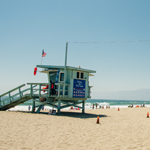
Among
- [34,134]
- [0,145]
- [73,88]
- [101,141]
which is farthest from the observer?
[73,88]

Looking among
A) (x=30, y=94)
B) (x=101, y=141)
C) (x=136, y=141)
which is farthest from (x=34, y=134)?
(x=30, y=94)

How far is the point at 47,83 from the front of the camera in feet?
63.2

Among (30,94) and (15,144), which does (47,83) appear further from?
(15,144)

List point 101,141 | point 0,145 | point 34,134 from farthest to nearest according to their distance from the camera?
point 34,134
point 101,141
point 0,145

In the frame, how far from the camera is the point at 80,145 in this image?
303 inches

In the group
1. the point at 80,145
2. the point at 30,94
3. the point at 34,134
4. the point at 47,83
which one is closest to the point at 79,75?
the point at 47,83

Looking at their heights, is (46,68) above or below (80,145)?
above

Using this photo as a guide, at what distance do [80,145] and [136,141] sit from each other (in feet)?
9.42

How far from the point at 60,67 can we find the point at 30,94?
4742 mm

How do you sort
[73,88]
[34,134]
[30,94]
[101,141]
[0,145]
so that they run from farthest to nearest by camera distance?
[30,94] → [73,88] → [34,134] → [101,141] → [0,145]

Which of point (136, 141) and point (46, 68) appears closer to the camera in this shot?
point (136, 141)

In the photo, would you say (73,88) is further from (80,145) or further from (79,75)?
(80,145)

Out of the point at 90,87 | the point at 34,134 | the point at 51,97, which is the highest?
A: the point at 90,87

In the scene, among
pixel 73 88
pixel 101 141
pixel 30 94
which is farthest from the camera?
pixel 30 94
